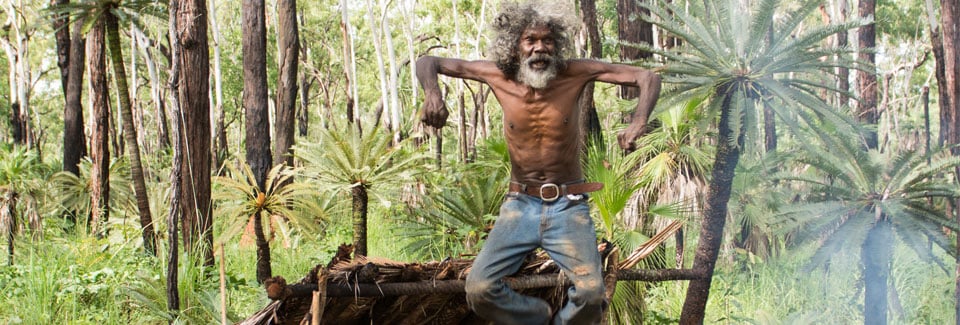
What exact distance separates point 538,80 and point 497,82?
0.83 ft

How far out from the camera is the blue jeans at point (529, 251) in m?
3.49

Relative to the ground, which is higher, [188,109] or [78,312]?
[188,109]

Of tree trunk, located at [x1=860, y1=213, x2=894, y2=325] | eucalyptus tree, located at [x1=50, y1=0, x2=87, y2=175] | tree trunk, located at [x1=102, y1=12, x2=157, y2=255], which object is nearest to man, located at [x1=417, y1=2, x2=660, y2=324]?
tree trunk, located at [x1=860, y1=213, x2=894, y2=325]

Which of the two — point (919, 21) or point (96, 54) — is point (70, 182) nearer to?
point (96, 54)

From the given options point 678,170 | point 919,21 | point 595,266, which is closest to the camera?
point 595,266

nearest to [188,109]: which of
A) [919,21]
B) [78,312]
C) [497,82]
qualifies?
[78,312]

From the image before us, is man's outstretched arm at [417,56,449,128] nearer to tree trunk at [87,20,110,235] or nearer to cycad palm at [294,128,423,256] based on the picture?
A: cycad palm at [294,128,423,256]

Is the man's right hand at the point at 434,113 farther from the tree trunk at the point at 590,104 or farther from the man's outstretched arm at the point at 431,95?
the tree trunk at the point at 590,104

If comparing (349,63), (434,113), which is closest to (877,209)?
(434,113)

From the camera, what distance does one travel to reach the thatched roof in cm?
331

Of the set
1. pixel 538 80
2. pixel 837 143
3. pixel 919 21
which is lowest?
pixel 837 143

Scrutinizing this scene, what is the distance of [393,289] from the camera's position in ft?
11.4

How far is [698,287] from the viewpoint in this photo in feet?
15.4

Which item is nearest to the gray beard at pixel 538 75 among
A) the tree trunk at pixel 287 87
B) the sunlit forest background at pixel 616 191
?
the sunlit forest background at pixel 616 191
